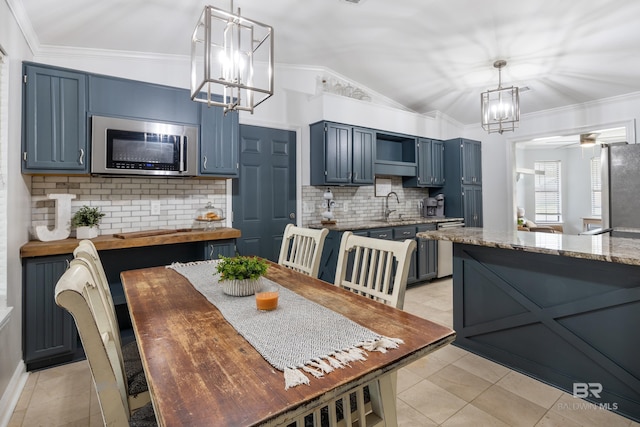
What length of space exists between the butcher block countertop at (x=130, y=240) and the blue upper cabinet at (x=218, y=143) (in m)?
0.61

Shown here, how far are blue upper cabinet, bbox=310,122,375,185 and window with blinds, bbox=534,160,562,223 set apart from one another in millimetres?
5929

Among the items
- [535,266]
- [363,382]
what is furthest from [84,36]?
[535,266]

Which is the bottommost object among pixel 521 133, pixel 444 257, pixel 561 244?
pixel 444 257

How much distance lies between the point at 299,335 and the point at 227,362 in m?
0.26

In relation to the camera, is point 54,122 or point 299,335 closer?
point 299,335

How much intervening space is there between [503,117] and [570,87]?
1677 mm

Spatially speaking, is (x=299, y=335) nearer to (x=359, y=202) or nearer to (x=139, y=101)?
(x=139, y=101)

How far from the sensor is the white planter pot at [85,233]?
275 cm

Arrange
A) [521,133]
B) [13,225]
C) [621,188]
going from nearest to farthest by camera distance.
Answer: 1. [13,225]
2. [621,188]
3. [521,133]

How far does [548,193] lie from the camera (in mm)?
8172

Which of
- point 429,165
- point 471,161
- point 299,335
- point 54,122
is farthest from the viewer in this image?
point 471,161

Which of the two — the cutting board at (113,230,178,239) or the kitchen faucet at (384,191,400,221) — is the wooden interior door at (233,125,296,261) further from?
the kitchen faucet at (384,191,400,221)

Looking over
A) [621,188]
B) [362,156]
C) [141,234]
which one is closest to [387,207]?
[362,156]

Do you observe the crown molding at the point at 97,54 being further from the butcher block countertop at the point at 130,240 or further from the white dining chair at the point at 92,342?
the white dining chair at the point at 92,342
